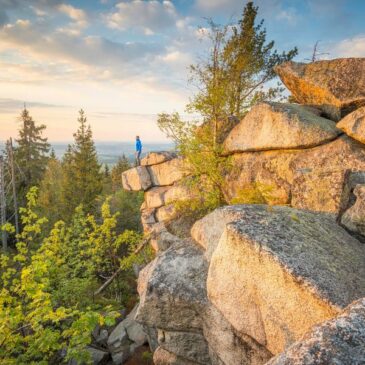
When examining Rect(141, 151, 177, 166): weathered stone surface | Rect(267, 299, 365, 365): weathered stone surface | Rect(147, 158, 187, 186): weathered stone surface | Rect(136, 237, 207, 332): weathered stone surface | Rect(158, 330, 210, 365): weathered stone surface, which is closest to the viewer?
Rect(267, 299, 365, 365): weathered stone surface

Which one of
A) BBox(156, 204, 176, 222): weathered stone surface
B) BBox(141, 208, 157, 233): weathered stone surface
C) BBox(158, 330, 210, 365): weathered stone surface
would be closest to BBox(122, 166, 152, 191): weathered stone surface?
BBox(141, 208, 157, 233): weathered stone surface

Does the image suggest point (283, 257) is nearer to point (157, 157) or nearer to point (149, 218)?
point (149, 218)

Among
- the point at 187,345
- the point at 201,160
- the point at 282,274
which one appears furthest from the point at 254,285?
the point at 201,160

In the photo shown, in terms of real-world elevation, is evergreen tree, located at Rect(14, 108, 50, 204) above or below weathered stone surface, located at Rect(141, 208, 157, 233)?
above

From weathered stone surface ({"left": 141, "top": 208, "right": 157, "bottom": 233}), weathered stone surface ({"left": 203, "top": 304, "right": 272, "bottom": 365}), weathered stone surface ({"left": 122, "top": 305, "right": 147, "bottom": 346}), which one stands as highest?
weathered stone surface ({"left": 203, "top": 304, "right": 272, "bottom": 365})

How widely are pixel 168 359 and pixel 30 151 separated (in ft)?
140

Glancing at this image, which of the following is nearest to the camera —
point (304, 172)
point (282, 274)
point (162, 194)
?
point (282, 274)

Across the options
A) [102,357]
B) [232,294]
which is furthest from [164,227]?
[232,294]

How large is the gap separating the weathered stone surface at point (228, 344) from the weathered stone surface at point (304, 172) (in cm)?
436

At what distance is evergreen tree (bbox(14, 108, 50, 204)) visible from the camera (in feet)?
141

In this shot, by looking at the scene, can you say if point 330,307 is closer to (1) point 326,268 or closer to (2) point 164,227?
(1) point 326,268

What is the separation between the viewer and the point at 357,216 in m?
7.06

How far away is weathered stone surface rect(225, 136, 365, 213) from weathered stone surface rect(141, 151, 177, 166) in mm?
11417

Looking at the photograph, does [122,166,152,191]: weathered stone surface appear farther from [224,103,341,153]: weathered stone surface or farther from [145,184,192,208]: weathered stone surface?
[224,103,341,153]: weathered stone surface
